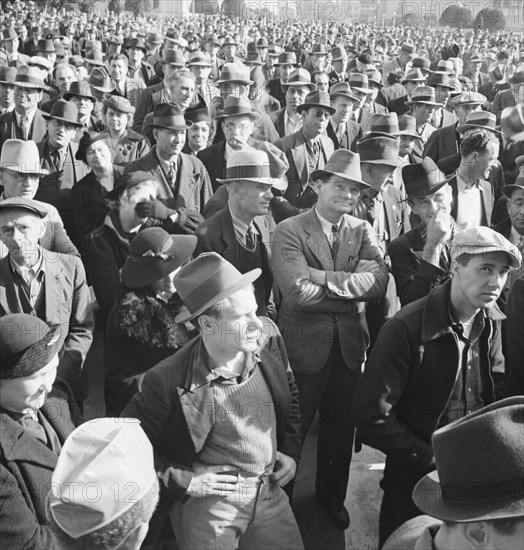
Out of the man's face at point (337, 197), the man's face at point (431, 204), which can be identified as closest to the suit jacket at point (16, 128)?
the man's face at point (337, 197)

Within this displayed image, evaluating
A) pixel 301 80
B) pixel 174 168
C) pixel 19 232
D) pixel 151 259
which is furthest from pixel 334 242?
pixel 301 80

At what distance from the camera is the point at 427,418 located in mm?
3064

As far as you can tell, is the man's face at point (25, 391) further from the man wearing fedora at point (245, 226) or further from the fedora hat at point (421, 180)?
the fedora hat at point (421, 180)

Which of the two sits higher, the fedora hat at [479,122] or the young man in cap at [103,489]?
the fedora hat at [479,122]

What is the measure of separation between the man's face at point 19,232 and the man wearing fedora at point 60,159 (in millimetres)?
1815

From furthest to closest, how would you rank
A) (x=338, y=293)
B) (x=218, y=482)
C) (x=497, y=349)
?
(x=338, y=293), (x=497, y=349), (x=218, y=482)

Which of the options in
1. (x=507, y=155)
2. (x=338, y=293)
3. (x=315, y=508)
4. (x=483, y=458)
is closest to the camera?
(x=483, y=458)

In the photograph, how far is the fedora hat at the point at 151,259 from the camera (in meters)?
3.37

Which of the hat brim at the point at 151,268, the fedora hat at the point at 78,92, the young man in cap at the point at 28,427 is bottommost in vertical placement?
the young man in cap at the point at 28,427

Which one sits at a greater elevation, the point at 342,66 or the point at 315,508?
the point at 342,66

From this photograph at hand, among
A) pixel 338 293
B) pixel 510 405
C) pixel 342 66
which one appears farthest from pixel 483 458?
pixel 342 66

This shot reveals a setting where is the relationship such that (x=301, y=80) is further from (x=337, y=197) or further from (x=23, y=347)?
(x=23, y=347)

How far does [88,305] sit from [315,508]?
1720mm

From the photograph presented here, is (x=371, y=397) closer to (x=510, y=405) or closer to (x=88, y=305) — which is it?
(x=510, y=405)
